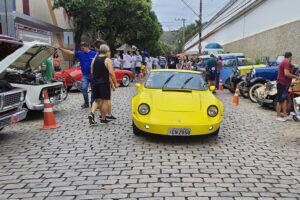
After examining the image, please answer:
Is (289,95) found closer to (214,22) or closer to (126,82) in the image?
(126,82)

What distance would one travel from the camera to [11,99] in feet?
23.9

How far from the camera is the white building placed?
64.2 feet

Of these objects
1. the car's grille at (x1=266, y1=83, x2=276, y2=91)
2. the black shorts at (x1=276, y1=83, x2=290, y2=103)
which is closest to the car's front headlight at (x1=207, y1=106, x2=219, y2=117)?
the black shorts at (x1=276, y1=83, x2=290, y2=103)

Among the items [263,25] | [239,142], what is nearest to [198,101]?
[239,142]

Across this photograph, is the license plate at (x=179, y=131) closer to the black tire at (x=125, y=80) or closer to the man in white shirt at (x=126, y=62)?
the black tire at (x=125, y=80)

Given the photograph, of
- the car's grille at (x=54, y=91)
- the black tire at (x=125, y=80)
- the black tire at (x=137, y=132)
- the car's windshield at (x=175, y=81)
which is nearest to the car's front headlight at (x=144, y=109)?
the black tire at (x=137, y=132)

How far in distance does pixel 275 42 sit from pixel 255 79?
8623mm

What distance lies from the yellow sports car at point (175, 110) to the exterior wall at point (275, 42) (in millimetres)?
11976

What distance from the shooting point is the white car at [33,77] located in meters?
9.48

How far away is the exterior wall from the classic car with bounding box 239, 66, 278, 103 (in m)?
4.05

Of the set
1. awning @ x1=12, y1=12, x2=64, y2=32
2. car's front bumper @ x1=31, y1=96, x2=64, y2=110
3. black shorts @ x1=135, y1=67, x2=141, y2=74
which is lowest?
car's front bumper @ x1=31, y1=96, x2=64, y2=110

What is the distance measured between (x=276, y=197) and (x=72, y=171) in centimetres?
267

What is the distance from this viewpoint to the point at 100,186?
4.97 meters

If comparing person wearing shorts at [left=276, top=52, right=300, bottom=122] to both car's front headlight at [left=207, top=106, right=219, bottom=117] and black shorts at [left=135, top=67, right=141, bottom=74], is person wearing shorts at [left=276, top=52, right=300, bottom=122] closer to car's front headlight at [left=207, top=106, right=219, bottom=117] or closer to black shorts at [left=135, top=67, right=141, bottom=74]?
car's front headlight at [left=207, top=106, right=219, bottom=117]
